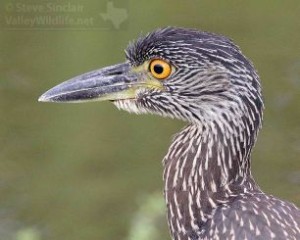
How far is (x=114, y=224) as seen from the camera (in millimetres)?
8766

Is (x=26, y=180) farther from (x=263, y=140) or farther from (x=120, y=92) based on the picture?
(x=120, y=92)

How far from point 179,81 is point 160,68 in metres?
0.13

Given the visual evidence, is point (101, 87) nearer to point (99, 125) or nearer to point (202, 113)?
point (202, 113)

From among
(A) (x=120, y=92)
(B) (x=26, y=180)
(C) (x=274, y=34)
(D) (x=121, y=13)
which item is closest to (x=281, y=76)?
(C) (x=274, y=34)

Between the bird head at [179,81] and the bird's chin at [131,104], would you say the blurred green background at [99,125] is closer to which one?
the bird's chin at [131,104]

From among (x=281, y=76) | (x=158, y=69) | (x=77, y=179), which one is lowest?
(x=158, y=69)

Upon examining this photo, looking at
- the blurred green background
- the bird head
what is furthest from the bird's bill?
the blurred green background

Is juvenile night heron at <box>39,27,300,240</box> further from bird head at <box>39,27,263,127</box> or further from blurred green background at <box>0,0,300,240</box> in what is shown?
blurred green background at <box>0,0,300,240</box>

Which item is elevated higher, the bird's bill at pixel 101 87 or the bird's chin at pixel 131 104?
the bird's bill at pixel 101 87

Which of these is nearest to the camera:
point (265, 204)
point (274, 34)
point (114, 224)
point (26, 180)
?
point (265, 204)

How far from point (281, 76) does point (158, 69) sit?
4.46 meters

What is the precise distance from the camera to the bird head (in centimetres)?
616

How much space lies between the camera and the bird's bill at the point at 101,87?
6.45 m

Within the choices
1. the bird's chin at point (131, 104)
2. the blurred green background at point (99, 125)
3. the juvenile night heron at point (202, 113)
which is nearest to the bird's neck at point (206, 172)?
the juvenile night heron at point (202, 113)
